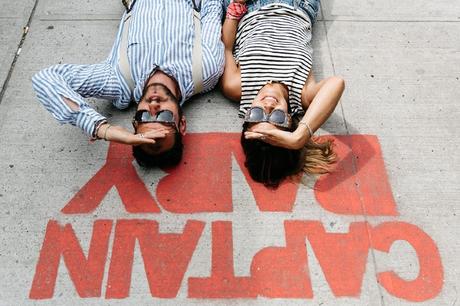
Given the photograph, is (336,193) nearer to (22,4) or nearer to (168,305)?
(168,305)

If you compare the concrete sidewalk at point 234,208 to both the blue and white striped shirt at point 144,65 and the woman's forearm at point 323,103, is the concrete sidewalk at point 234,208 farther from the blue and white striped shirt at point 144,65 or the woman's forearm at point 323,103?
the woman's forearm at point 323,103

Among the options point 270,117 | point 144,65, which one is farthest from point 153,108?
point 270,117

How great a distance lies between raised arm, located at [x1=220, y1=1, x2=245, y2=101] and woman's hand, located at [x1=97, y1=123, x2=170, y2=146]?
2.51 feet

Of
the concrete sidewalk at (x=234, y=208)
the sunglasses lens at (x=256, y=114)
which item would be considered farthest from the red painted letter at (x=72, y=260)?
the sunglasses lens at (x=256, y=114)

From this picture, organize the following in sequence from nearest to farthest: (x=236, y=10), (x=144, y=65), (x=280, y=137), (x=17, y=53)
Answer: (x=280, y=137), (x=144, y=65), (x=236, y=10), (x=17, y=53)

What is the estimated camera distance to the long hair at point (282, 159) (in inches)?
115

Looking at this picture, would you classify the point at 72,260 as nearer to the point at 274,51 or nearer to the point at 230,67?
the point at 230,67

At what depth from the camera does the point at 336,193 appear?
121 inches

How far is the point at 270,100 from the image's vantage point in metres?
3.04

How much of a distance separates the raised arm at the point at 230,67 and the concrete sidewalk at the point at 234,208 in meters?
0.14

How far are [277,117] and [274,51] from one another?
72 centimetres

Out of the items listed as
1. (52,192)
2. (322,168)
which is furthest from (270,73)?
(52,192)

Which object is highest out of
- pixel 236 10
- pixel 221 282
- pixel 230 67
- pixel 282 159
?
pixel 236 10

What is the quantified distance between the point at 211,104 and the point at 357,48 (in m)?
1.40
